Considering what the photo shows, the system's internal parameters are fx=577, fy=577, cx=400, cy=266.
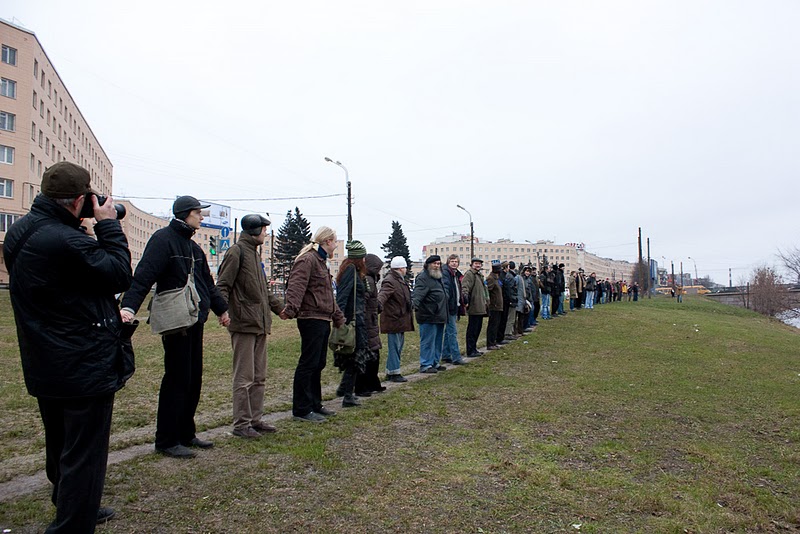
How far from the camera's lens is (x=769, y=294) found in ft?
198

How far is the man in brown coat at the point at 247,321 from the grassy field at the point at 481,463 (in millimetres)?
260

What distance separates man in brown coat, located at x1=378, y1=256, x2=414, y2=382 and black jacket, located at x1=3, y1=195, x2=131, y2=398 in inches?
226

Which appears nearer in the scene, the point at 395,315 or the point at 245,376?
the point at 245,376

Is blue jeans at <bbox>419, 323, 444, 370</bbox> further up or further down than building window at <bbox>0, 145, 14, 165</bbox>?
further down

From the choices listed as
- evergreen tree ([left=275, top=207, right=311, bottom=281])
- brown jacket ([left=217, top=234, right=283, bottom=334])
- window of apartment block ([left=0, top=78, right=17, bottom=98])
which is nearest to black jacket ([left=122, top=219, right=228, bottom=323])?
brown jacket ([left=217, top=234, right=283, bottom=334])

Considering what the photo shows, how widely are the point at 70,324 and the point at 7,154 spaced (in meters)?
50.8

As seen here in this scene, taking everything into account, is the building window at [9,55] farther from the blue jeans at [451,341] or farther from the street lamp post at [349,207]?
the blue jeans at [451,341]

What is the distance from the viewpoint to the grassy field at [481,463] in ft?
11.7

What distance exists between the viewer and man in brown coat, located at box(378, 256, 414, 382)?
8.66m

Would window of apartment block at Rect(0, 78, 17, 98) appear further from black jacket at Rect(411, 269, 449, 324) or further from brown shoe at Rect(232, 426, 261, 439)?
brown shoe at Rect(232, 426, 261, 439)

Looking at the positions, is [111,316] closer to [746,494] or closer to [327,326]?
[327,326]

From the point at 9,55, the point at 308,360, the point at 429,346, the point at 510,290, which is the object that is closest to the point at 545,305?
the point at 510,290

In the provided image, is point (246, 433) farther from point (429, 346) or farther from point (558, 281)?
point (558, 281)

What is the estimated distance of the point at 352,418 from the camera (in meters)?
6.05
